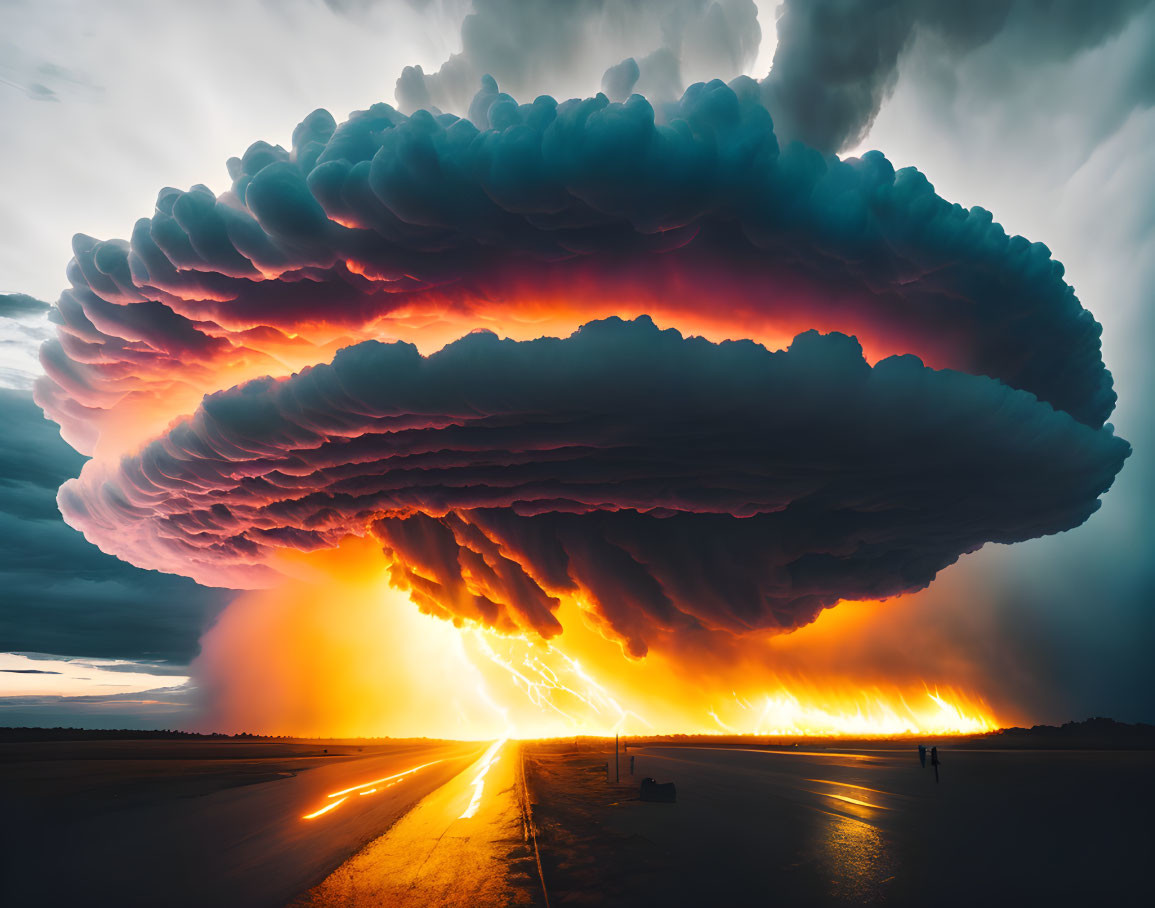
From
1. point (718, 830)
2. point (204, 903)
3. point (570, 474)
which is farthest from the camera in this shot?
point (570, 474)

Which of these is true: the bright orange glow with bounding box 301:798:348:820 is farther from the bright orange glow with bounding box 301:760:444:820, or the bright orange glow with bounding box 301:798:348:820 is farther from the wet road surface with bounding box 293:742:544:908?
the wet road surface with bounding box 293:742:544:908

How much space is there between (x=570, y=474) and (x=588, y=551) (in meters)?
14.9

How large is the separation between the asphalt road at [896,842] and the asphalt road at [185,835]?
8.47 metres

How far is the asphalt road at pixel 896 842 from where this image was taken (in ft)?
43.3

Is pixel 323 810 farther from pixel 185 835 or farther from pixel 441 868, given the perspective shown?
pixel 441 868

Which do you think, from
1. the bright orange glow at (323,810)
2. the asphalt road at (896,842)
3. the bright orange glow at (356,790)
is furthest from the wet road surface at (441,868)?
the bright orange glow at (356,790)

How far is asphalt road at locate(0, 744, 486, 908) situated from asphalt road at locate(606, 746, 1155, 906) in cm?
847

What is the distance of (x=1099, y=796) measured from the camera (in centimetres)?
3253

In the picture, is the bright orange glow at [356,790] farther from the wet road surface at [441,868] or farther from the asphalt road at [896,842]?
the asphalt road at [896,842]

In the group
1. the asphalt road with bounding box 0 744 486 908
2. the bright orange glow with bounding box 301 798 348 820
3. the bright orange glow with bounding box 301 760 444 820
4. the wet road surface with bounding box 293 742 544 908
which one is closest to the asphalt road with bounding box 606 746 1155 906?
the wet road surface with bounding box 293 742 544 908

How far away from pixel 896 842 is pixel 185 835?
852 inches

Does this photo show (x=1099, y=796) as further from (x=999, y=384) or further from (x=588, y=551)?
(x=588, y=551)

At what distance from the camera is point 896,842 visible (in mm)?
18484

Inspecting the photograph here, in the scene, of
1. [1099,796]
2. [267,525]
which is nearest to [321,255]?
[267,525]
